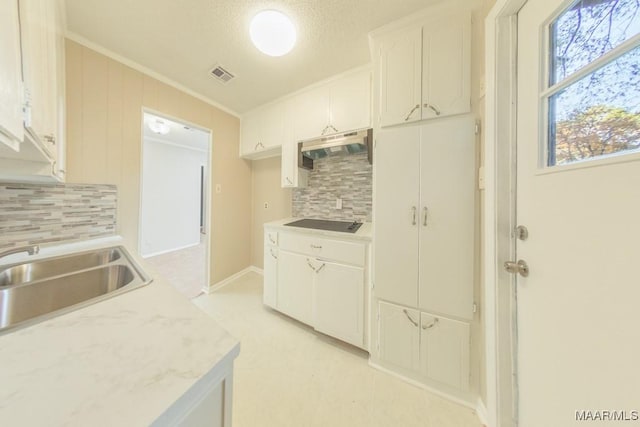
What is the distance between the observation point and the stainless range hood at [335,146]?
5.66ft

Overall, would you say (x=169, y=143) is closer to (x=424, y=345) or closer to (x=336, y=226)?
(x=336, y=226)

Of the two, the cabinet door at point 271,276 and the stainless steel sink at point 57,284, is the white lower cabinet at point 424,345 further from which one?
the stainless steel sink at point 57,284

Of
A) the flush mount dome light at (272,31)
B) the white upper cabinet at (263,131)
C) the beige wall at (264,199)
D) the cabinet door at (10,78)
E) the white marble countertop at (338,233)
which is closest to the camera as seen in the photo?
the cabinet door at (10,78)

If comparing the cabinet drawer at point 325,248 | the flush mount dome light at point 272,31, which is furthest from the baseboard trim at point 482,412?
the flush mount dome light at point 272,31

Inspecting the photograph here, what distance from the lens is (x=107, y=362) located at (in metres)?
0.42

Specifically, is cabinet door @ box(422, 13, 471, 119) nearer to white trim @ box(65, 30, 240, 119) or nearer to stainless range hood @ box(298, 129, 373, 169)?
stainless range hood @ box(298, 129, 373, 169)

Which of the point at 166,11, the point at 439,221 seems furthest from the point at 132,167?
the point at 439,221

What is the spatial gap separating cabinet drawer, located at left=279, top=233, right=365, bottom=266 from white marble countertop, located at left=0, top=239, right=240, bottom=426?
1087 millimetres

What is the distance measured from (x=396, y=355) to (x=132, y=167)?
8.66 feet

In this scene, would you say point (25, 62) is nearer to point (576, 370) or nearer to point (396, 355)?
Answer: point (576, 370)

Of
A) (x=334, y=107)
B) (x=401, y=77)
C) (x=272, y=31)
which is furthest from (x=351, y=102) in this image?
(x=272, y=31)

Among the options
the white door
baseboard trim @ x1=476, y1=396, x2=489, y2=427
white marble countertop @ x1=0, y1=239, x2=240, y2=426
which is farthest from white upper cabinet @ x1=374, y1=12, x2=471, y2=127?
baseboard trim @ x1=476, y1=396, x2=489, y2=427

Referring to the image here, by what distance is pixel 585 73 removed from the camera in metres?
0.64

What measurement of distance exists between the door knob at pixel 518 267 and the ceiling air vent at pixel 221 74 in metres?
2.50
